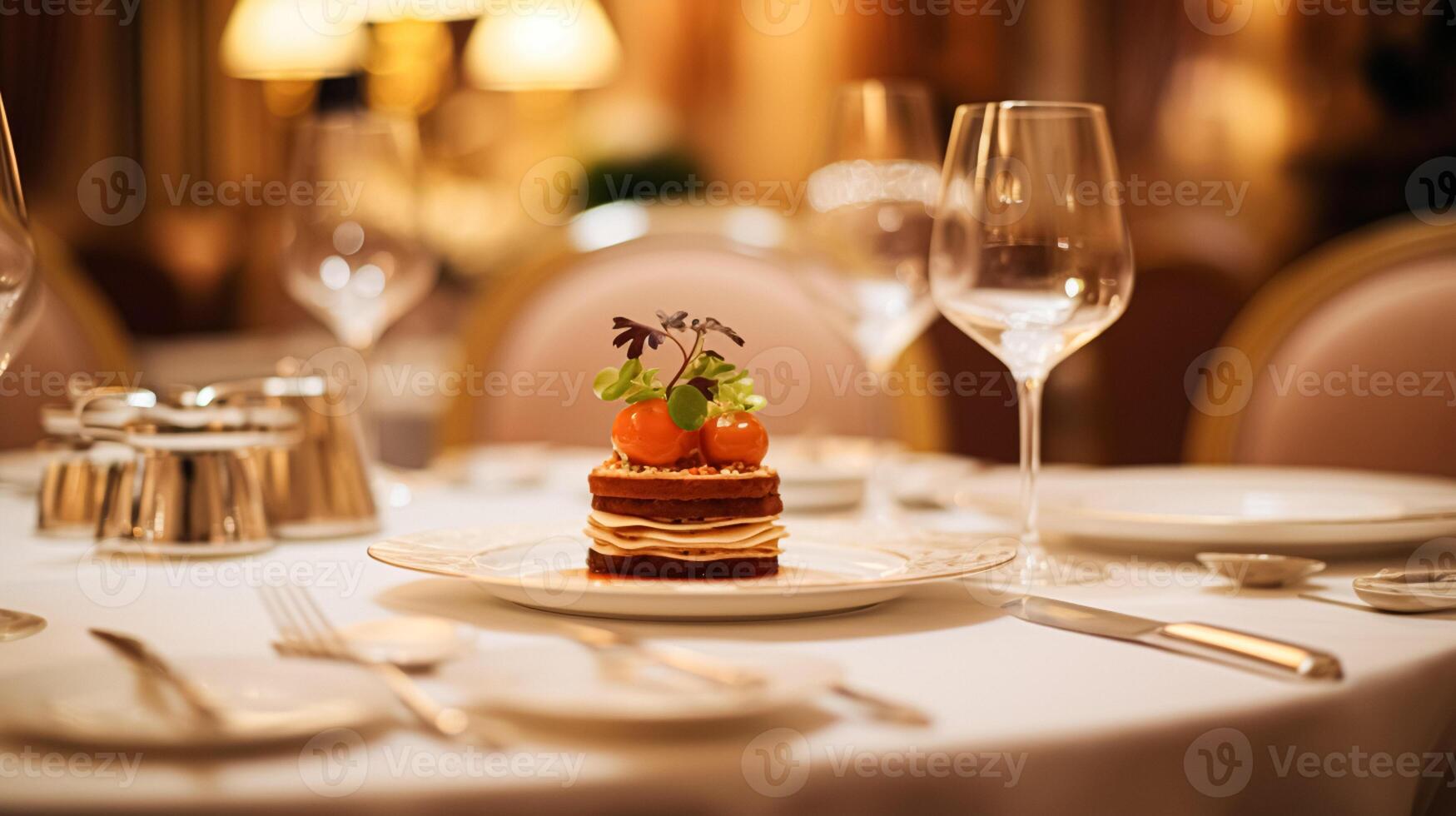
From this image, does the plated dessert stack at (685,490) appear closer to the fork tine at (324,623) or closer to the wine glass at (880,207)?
the fork tine at (324,623)

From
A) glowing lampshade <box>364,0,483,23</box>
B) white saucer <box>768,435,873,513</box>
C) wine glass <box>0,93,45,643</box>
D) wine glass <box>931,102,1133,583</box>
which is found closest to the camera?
wine glass <box>0,93,45,643</box>

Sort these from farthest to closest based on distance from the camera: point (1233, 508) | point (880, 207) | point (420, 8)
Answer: point (420, 8), point (880, 207), point (1233, 508)

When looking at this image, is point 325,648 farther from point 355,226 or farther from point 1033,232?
point 355,226

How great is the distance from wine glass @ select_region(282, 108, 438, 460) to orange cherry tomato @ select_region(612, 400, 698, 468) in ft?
2.22

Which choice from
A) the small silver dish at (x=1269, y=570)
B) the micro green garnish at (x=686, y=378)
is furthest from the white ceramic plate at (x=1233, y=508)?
the micro green garnish at (x=686, y=378)

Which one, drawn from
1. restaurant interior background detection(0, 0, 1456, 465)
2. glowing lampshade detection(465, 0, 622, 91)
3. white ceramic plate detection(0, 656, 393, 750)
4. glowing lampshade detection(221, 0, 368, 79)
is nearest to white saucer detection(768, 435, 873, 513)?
restaurant interior background detection(0, 0, 1456, 465)

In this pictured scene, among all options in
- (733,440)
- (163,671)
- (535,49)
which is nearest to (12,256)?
(163,671)

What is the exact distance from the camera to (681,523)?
84 centimetres

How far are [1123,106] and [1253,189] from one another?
0.61 metres

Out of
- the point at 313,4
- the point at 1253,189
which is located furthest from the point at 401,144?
the point at 313,4

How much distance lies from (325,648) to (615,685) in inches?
7.3

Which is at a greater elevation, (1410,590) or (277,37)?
(277,37)

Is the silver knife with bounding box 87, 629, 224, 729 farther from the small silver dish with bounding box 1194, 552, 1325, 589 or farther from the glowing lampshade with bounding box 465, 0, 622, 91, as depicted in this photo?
the glowing lampshade with bounding box 465, 0, 622, 91

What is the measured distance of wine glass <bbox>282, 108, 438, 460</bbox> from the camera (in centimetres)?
148
